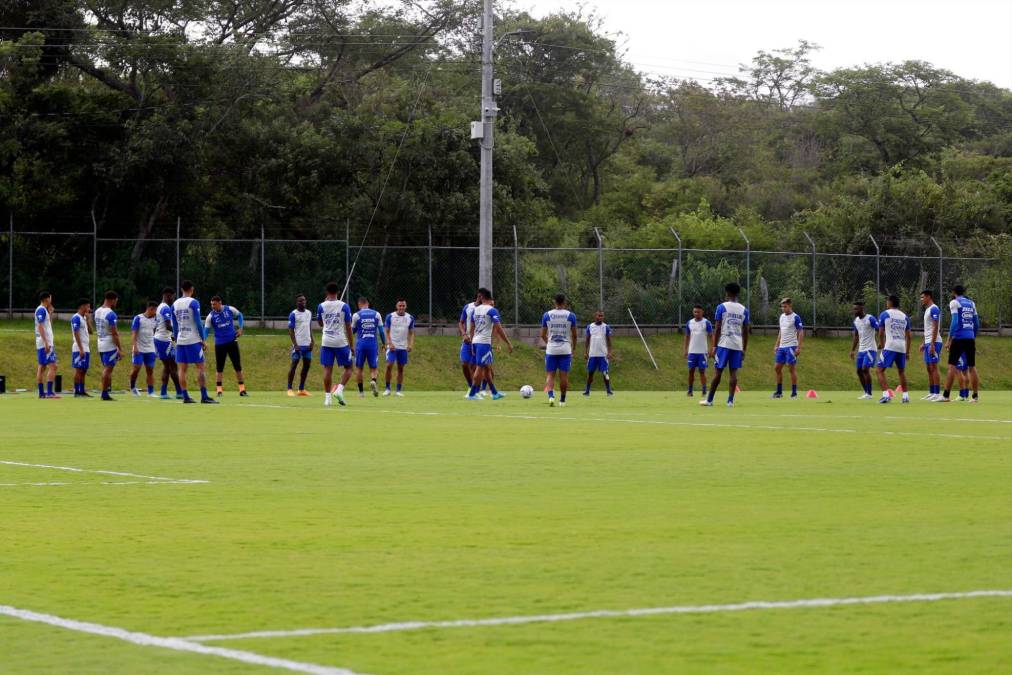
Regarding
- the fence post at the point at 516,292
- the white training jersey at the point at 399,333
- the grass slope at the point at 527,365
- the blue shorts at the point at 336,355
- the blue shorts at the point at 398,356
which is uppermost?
the fence post at the point at 516,292

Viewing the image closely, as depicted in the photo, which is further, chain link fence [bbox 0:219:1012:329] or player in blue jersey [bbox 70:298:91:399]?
chain link fence [bbox 0:219:1012:329]

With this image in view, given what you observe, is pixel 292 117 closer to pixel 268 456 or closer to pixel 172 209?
pixel 172 209

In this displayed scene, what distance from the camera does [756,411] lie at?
25.3 metres

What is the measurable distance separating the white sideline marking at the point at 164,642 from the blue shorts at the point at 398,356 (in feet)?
86.5

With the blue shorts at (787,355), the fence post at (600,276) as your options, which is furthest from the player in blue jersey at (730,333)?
the fence post at (600,276)

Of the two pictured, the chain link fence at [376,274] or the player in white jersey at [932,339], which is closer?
the player in white jersey at [932,339]

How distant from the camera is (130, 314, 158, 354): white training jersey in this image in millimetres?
31078

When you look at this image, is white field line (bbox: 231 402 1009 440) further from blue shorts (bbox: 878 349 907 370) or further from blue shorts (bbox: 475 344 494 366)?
blue shorts (bbox: 878 349 907 370)

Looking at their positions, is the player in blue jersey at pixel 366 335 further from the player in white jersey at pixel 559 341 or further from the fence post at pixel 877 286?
the fence post at pixel 877 286

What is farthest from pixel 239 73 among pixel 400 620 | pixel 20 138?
pixel 400 620

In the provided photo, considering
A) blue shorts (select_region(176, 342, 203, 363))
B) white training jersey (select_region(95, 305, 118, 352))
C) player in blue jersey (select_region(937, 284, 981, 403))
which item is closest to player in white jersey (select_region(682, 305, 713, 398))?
player in blue jersey (select_region(937, 284, 981, 403))

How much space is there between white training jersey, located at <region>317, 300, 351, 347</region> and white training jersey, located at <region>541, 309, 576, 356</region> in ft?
11.8

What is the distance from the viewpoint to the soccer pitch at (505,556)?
18.3 feet

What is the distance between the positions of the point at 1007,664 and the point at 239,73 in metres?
46.2
